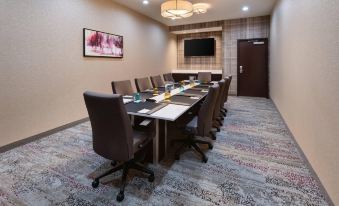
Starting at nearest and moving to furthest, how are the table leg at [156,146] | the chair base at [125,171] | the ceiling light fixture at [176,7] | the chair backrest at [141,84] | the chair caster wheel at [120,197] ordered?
1. the chair caster wheel at [120,197]
2. the chair base at [125,171]
3. the table leg at [156,146]
4. the ceiling light fixture at [176,7]
5. the chair backrest at [141,84]

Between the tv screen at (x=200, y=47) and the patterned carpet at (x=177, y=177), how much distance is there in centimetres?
530

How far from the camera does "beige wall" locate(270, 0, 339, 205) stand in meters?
1.57

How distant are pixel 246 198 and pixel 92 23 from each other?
4199mm

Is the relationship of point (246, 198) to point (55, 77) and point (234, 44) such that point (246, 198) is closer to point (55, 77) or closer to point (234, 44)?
point (55, 77)

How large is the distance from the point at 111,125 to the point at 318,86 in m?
2.00

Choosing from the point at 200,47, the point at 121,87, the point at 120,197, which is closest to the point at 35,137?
the point at 121,87

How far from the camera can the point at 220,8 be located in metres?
5.52

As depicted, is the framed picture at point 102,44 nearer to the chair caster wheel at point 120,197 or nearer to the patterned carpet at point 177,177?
the patterned carpet at point 177,177

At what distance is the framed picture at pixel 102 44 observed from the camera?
410 cm

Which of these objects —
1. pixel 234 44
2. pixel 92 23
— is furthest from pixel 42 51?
pixel 234 44

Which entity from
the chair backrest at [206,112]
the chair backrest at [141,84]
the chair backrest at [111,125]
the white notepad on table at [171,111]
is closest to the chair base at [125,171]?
the chair backrest at [111,125]

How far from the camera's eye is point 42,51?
3.26 meters

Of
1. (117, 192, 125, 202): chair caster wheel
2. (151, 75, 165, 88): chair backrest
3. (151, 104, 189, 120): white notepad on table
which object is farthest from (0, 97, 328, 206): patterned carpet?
(151, 75, 165, 88): chair backrest

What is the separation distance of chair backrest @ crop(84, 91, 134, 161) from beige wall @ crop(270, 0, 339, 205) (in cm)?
162
